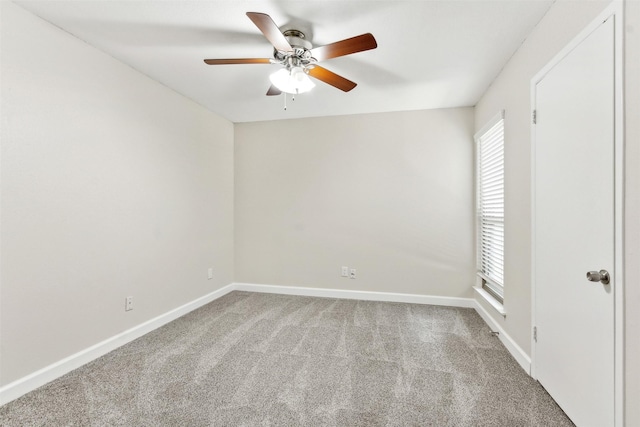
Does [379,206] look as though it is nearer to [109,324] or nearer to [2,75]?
[109,324]

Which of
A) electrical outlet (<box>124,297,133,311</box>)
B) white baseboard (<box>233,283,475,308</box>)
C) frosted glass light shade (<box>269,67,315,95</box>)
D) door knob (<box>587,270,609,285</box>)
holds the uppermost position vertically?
frosted glass light shade (<box>269,67,315,95</box>)

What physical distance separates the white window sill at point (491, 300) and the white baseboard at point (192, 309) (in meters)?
0.17

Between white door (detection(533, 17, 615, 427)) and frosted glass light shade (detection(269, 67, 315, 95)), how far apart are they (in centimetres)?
159

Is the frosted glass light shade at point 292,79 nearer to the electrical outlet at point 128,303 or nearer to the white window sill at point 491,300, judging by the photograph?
the electrical outlet at point 128,303

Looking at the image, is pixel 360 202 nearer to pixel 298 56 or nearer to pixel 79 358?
pixel 298 56

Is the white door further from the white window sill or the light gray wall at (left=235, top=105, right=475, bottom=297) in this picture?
the light gray wall at (left=235, top=105, right=475, bottom=297)

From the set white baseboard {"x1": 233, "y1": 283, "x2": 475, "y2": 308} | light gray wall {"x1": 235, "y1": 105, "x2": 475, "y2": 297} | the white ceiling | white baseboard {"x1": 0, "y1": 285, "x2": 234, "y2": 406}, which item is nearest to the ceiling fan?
the white ceiling

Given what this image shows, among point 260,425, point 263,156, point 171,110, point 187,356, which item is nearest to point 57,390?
point 187,356

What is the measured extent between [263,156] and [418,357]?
3120 millimetres

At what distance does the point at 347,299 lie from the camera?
3637mm

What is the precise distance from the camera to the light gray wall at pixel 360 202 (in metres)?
3.39

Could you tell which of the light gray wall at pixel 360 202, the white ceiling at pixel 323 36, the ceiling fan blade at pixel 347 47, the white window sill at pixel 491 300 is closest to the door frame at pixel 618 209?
the white ceiling at pixel 323 36

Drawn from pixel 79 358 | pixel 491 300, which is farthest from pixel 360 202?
pixel 79 358

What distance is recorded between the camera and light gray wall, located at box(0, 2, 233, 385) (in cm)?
170
